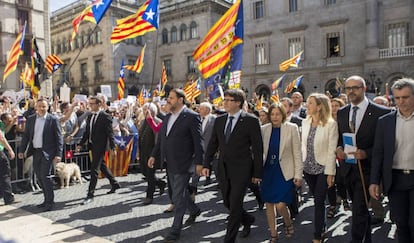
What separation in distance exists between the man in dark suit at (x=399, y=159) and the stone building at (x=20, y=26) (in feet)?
116

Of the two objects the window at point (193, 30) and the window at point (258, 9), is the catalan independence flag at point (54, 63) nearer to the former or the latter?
the window at point (258, 9)

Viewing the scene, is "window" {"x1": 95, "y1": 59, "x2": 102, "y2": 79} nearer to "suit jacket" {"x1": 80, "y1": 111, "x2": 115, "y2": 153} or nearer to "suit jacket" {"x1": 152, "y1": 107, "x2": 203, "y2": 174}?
"suit jacket" {"x1": 80, "y1": 111, "x2": 115, "y2": 153}

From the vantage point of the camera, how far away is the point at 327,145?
4844 mm

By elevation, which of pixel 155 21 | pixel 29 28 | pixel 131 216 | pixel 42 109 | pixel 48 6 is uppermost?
pixel 48 6

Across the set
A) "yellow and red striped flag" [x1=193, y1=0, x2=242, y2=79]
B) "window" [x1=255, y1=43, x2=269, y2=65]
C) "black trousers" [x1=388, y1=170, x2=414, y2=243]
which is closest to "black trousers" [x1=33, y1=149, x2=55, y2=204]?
"yellow and red striped flag" [x1=193, y1=0, x2=242, y2=79]

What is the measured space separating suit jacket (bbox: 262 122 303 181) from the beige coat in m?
0.24

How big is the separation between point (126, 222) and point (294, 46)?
101 ft

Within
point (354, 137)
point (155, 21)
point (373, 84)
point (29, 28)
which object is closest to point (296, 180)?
point (354, 137)

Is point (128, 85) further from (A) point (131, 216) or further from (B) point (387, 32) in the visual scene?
(A) point (131, 216)

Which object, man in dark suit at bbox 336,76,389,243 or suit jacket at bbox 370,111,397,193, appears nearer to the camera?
suit jacket at bbox 370,111,397,193

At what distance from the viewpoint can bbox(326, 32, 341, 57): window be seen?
3238cm

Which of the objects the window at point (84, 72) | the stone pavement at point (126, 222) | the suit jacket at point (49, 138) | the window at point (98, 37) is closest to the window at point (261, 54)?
the window at point (98, 37)

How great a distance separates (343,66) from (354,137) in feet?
97.6

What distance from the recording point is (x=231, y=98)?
4770 mm
